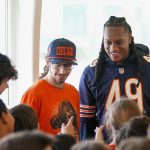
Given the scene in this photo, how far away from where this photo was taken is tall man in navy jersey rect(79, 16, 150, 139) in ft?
7.84

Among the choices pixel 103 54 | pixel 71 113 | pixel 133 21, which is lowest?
pixel 71 113

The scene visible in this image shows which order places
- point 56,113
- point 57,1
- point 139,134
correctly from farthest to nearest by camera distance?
1. point 57,1
2. point 56,113
3. point 139,134

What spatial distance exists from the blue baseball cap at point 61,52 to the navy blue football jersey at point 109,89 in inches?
6.2

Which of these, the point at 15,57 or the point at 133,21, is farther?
the point at 133,21

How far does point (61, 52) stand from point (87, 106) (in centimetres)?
38

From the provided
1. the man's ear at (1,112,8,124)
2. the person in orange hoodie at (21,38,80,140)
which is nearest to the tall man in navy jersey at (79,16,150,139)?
the person in orange hoodie at (21,38,80,140)

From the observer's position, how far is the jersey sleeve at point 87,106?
8.16ft

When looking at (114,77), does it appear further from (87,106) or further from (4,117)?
(4,117)

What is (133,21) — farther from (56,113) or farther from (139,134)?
(139,134)

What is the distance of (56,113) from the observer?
7.53 ft

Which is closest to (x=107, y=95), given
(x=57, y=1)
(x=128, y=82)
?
(x=128, y=82)

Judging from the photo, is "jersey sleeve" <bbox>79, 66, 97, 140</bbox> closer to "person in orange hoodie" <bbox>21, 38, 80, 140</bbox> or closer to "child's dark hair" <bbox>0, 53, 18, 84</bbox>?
"person in orange hoodie" <bbox>21, 38, 80, 140</bbox>

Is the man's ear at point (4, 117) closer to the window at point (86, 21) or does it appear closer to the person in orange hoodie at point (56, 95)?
the person in orange hoodie at point (56, 95)

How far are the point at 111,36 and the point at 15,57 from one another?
1.09 meters
